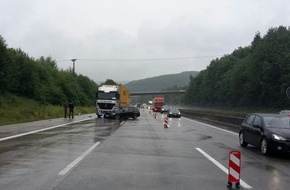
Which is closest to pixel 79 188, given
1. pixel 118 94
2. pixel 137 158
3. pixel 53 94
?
pixel 137 158

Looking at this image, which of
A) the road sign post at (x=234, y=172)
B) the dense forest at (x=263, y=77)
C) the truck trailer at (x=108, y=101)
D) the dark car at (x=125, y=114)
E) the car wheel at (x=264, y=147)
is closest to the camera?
the road sign post at (x=234, y=172)

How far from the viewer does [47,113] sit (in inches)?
1871

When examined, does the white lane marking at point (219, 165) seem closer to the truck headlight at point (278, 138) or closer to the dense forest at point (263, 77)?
the truck headlight at point (278, 138)

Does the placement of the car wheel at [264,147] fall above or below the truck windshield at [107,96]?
below

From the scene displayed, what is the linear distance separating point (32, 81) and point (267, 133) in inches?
2123

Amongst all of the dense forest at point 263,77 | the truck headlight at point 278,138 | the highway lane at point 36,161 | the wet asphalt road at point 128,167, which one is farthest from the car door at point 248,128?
the dense forest at point 263,77

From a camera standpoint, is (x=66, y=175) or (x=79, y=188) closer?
(x=79, y=188)

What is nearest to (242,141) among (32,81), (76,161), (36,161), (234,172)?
(76,161)

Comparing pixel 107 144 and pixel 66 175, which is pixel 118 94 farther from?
pixel 66 175

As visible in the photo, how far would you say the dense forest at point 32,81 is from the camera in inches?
2073

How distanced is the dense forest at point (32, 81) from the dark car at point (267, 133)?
38184 mm

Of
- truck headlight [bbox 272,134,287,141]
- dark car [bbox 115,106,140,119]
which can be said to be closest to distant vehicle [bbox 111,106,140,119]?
dark car [bbox 115,106,140,119]

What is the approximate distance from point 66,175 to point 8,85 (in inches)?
1903

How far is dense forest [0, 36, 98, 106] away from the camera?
52656 millimetres
